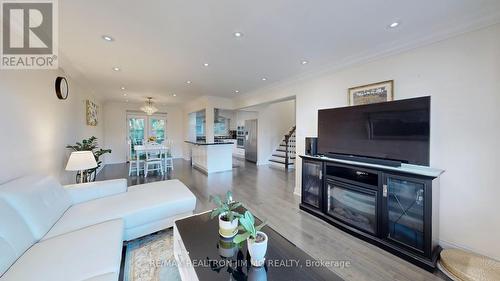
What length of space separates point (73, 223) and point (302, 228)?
2.54 m

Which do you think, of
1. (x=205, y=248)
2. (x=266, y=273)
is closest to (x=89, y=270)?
(x=205, y=248)

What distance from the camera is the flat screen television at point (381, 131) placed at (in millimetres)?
1989

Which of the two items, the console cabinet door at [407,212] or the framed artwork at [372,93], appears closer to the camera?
the console cabinet door at [407,212]

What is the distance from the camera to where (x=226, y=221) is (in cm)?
150

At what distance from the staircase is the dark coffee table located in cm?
514

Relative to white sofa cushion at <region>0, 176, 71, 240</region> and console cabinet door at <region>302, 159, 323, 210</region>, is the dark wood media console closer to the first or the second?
console cabinet door at <region>302, 159, 323, 210</region>

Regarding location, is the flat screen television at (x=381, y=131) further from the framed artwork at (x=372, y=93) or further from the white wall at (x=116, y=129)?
the white wall at (x=116, y=129)

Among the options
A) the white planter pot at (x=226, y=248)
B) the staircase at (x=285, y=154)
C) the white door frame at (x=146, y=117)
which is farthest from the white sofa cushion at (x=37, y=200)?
the white door frame at (x=146, y=117)

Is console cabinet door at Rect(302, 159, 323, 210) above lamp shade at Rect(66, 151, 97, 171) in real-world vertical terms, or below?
below

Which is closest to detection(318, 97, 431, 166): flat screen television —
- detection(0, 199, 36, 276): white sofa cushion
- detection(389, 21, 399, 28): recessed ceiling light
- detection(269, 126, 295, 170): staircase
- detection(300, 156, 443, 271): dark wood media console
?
detection(300, 156, 443, 271): dark wood media console

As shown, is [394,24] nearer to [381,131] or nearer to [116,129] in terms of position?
[381,131]

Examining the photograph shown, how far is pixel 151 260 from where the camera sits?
187cm

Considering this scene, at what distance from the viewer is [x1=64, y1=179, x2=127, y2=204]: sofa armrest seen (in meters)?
2.19

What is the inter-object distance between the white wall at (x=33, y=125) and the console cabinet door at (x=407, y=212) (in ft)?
12.8
